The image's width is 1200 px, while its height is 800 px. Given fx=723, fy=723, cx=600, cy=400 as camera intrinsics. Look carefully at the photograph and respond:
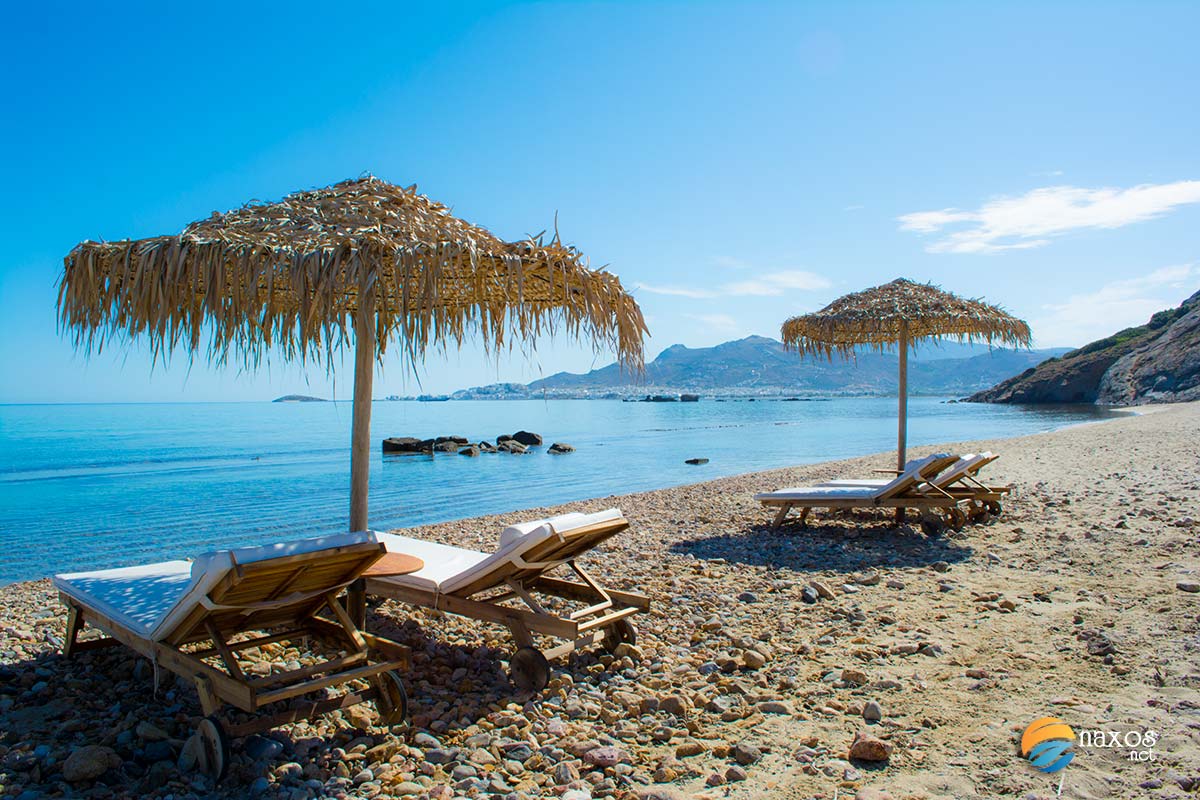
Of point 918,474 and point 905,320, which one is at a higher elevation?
point 905,320

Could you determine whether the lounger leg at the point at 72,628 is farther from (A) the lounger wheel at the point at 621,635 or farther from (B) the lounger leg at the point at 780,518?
(B) the lounger leg at the point at 780,518

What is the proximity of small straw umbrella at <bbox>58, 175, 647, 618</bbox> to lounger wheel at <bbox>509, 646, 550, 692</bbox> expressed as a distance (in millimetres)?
1455

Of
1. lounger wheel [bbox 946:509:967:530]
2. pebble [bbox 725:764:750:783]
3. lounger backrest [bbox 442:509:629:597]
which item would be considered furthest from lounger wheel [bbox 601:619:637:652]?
lounger wheel [bbox 946:509:967:530]

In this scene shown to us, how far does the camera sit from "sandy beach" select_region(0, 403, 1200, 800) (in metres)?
2.55

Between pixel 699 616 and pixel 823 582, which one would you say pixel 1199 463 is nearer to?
pixel 823 582

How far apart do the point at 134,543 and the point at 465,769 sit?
10297 millimetres

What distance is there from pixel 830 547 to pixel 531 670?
3.79 m

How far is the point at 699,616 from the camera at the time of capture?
4492 millimetres

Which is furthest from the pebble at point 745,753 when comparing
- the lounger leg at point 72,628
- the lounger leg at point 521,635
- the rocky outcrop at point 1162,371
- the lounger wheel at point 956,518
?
the rocky outcrop at point 1162,371

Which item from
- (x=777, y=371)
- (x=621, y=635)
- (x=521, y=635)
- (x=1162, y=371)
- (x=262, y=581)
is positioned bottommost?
(x=621, y=635)

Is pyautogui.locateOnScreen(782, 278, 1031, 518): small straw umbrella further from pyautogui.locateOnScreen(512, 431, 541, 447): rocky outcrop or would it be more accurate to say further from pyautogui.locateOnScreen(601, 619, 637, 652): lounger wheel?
pyautogui.locateOnScreen(512, 431, 541, 447): rocky outcrop

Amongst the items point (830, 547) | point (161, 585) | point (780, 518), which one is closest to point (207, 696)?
point (161, 585)

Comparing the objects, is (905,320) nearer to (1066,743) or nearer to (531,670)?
(1066,743)

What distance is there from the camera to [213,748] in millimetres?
2574
